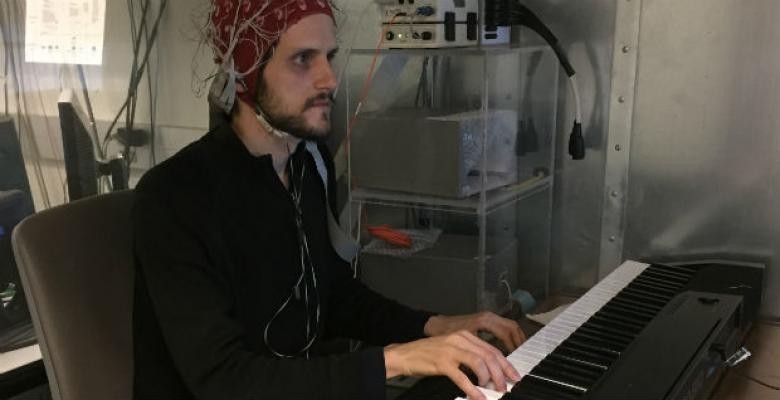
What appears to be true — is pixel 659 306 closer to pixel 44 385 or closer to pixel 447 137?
pixel 447 137

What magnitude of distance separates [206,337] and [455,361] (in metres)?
0.37

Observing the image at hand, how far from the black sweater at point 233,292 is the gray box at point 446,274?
336 mm

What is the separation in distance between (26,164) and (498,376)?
5.13 feet

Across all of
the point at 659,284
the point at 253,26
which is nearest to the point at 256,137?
the point at 253,26

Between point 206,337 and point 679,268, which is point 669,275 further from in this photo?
point 206,337

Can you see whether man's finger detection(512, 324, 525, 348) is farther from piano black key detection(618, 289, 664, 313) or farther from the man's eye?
the man's eye

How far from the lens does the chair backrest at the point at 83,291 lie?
118 centimetres

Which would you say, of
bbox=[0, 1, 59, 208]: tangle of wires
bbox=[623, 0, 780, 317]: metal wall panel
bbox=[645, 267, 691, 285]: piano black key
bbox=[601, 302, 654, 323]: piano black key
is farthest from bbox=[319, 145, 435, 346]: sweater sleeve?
bbox=[0, 1, 59, 208]: tangle of wires

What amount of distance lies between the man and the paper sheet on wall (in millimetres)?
1082

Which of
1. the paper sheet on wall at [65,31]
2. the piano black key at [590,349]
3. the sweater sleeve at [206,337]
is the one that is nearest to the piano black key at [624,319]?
the piano black key at [590,349]

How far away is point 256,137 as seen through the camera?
1.35 m

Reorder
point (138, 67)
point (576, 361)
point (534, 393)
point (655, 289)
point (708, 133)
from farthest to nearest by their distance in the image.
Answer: point (138, 67), point (708, 133), point (655, 289), point (576, 361), point (534, 393)

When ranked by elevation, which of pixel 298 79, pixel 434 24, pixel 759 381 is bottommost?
pixel 759 381

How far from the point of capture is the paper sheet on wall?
2.14 meters
